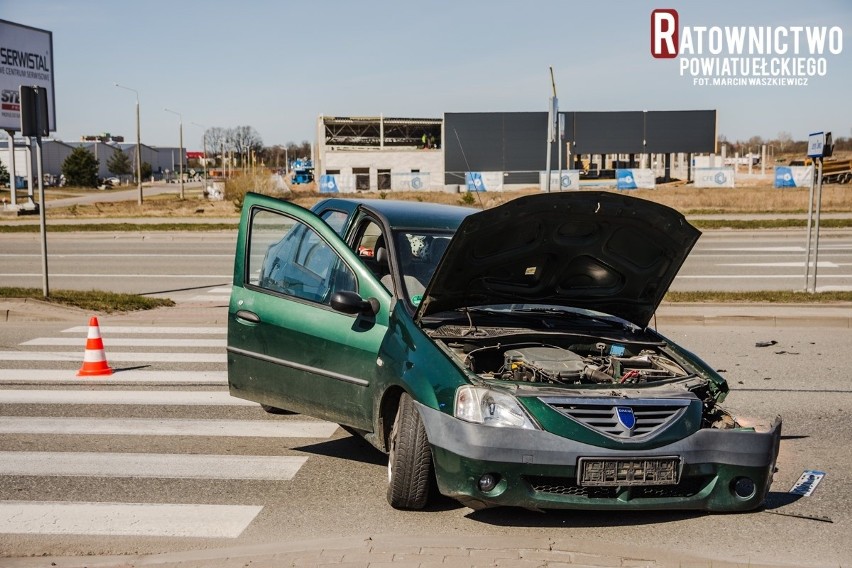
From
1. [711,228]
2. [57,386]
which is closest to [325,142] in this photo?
[711,228]

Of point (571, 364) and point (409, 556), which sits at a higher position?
point (571, 364)

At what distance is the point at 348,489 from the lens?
616 centimetres

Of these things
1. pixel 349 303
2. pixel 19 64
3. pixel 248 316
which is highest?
pixel 19 64

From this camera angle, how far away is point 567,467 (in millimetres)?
5062

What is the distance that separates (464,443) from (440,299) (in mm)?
1186

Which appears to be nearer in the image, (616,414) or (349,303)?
(616,414)

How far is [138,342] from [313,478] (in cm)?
609

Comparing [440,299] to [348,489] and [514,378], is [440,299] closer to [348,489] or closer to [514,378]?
[514,378]

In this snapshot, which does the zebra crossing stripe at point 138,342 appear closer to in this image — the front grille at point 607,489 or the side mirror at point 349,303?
the side mirror at point 349,303

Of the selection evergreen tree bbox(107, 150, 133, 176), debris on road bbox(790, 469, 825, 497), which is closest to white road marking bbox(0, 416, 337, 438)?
debris on road bbox(790, 469, 825, 497)

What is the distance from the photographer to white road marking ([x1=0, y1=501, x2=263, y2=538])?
5402mm

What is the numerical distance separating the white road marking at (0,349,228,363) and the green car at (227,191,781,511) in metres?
3.83

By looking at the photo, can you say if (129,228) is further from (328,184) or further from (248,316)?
(328,184)

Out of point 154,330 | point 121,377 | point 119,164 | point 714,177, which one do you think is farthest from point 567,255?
point 119,164
